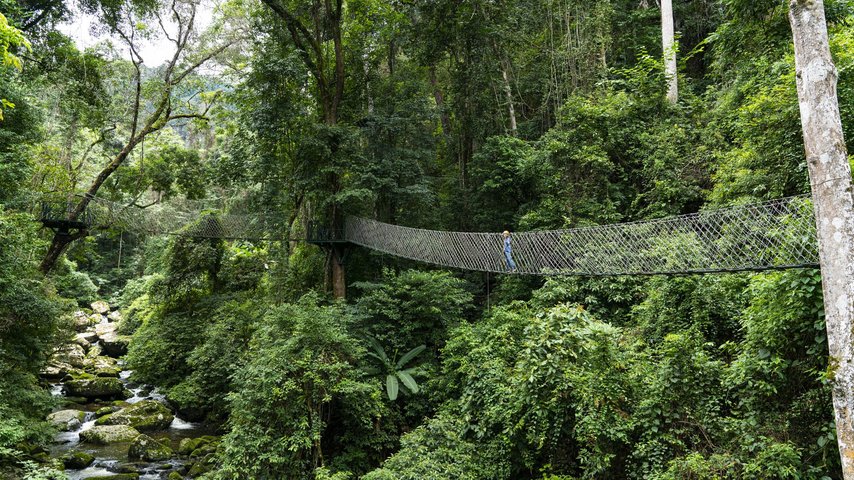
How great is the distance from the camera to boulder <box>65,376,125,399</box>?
8.46 metres

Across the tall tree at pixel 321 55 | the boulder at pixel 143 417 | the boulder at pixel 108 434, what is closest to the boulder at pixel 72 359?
the boulder at pixel 143 417

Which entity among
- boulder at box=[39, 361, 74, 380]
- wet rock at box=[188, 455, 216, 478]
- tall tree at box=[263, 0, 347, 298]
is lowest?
wet rock at box=[188, 455, 216, 478]

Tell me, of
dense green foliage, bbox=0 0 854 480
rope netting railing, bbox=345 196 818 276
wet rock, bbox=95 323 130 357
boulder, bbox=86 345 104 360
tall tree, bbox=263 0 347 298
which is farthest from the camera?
wet rock, bbox=95 323 130 357

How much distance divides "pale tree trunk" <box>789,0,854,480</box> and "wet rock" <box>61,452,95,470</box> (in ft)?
24.5

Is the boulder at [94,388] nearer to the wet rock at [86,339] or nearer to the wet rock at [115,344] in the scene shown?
the wet rock at [115,344]

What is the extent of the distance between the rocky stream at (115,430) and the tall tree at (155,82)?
177 centimetres

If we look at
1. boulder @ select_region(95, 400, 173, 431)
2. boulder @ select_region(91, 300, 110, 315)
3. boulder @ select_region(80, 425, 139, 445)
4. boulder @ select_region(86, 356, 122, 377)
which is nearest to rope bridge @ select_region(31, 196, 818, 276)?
boulder @ select_region(95, 400, 173, 431)

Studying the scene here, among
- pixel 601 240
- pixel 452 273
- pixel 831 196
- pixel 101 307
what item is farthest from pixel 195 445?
pixel 101 307

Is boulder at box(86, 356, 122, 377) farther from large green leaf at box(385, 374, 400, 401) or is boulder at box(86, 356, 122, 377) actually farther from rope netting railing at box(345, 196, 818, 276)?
large green leaf at box(385, 374, 400, 401)

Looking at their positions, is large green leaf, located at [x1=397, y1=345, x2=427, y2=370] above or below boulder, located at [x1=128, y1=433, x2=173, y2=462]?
above

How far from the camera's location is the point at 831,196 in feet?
8.42

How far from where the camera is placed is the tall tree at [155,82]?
7.21 metres

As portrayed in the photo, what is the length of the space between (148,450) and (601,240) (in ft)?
20.6

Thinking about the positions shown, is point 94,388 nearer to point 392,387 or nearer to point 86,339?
point 86,339
